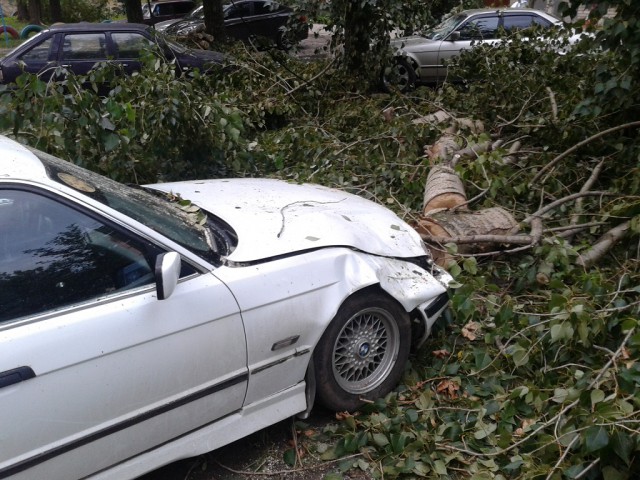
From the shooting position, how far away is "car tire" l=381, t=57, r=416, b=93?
9398 mm

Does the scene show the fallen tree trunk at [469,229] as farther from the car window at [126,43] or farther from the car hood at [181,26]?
the car hood at [181,26]

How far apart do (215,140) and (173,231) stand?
2792 millimetres

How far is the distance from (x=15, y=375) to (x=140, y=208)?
1.03 metres

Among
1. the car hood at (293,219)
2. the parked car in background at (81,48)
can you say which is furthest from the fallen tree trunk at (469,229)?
the parked car in background at (81,48)

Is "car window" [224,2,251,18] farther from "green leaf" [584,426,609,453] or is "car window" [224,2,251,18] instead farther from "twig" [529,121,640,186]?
"green leaf" [584,426,609,453]

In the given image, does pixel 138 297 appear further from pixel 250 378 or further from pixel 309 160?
pixel 309 160

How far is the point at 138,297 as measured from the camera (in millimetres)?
2695

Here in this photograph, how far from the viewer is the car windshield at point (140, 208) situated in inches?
114

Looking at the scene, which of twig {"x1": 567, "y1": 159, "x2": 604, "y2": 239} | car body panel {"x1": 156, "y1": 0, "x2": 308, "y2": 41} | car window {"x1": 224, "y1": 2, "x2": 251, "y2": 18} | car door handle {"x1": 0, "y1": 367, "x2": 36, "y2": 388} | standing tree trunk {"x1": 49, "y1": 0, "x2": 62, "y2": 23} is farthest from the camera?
standing tree trunk {"x1": 49, "y1": 0, "x2": 62, "y2": 23}

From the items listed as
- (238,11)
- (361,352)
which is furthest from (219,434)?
(238,11)

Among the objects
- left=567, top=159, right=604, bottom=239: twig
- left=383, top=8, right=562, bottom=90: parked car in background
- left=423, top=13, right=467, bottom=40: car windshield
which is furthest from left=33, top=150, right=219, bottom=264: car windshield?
left=423, top=13, right=467, bottom=40: car windshield

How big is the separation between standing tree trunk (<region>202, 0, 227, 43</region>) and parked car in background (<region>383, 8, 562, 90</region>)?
441 centimetres

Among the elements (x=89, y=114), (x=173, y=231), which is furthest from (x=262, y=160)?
(x=173, y=231)

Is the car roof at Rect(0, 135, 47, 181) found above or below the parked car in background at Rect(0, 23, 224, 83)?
above
